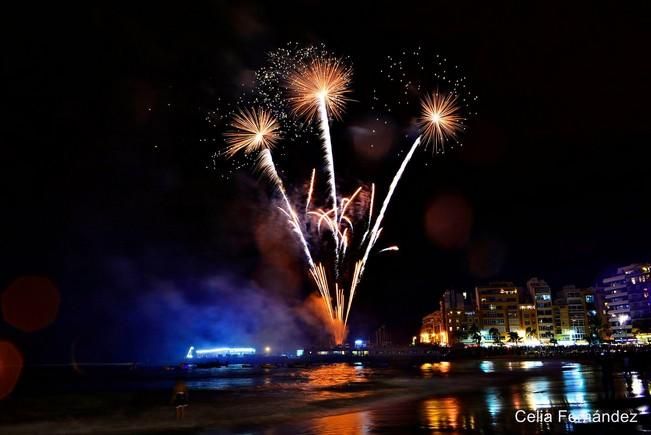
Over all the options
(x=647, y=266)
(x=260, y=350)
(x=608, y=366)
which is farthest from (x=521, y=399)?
(x=647, y=266)

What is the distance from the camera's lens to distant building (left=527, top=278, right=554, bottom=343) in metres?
163

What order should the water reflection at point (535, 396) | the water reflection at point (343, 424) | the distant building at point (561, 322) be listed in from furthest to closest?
the distant building at point (561, 322), the water reflection at point (535, 396), the water reflection at point (343, 424)

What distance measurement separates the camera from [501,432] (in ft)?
46.0

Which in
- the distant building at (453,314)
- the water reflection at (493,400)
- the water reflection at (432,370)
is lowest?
the water reflection at (432,370)

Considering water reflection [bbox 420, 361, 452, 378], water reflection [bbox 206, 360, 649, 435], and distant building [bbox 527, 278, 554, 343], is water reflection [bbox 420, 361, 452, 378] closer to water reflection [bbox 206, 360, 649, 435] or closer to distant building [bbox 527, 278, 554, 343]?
water reflection [bbox 206, 360, 649, 435]

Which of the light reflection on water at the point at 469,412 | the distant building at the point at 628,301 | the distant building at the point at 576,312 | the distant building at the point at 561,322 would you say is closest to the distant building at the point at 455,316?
the distant building at the point at 561,322

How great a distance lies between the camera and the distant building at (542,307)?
16288 centimetres

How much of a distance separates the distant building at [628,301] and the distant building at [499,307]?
2823 cm

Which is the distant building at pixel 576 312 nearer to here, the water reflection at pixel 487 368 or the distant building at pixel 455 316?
the distant building at pixel 455 316

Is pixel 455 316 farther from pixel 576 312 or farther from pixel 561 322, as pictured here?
pixel 576 312

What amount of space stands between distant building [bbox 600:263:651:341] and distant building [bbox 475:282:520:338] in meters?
28.2

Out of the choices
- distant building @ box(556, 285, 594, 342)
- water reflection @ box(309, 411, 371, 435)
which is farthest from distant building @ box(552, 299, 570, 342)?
water reflection @ box(309, 411, 371, 435)

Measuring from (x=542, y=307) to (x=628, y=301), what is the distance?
941 inches

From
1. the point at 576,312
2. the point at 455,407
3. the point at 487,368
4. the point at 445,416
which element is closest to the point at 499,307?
the point at 576,312
